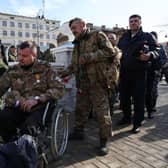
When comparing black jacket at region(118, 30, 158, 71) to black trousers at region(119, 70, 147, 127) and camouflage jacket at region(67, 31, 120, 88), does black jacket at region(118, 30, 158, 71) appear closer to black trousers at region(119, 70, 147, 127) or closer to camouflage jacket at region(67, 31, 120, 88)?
black trousers at region(119, 70, 147, 127)

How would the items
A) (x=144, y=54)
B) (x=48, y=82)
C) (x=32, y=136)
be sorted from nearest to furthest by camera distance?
1. (x=32, y=136)
2. (x=48, y=82)
3. (x=144, y=54)

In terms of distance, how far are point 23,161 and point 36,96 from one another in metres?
0.85

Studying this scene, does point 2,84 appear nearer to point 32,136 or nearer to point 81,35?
point 32,136

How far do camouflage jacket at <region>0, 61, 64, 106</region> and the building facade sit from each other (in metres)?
67.2

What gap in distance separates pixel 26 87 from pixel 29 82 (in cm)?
6

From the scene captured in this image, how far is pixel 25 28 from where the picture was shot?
7225 cm

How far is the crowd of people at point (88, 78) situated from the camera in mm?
2721

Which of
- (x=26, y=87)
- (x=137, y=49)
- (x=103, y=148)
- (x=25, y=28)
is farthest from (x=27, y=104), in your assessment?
(x=25, y=28)

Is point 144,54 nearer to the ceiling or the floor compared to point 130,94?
nearer to the ceiling

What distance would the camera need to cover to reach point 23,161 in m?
2.02

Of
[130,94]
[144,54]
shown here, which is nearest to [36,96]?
[144,54]

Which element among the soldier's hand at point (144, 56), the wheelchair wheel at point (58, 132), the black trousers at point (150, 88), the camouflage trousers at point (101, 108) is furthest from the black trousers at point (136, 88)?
the wheelchair wheel at point (58, 132)

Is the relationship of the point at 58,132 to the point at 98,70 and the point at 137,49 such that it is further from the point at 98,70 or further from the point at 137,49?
the point at 137,49

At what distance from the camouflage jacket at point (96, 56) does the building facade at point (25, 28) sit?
66.8m
